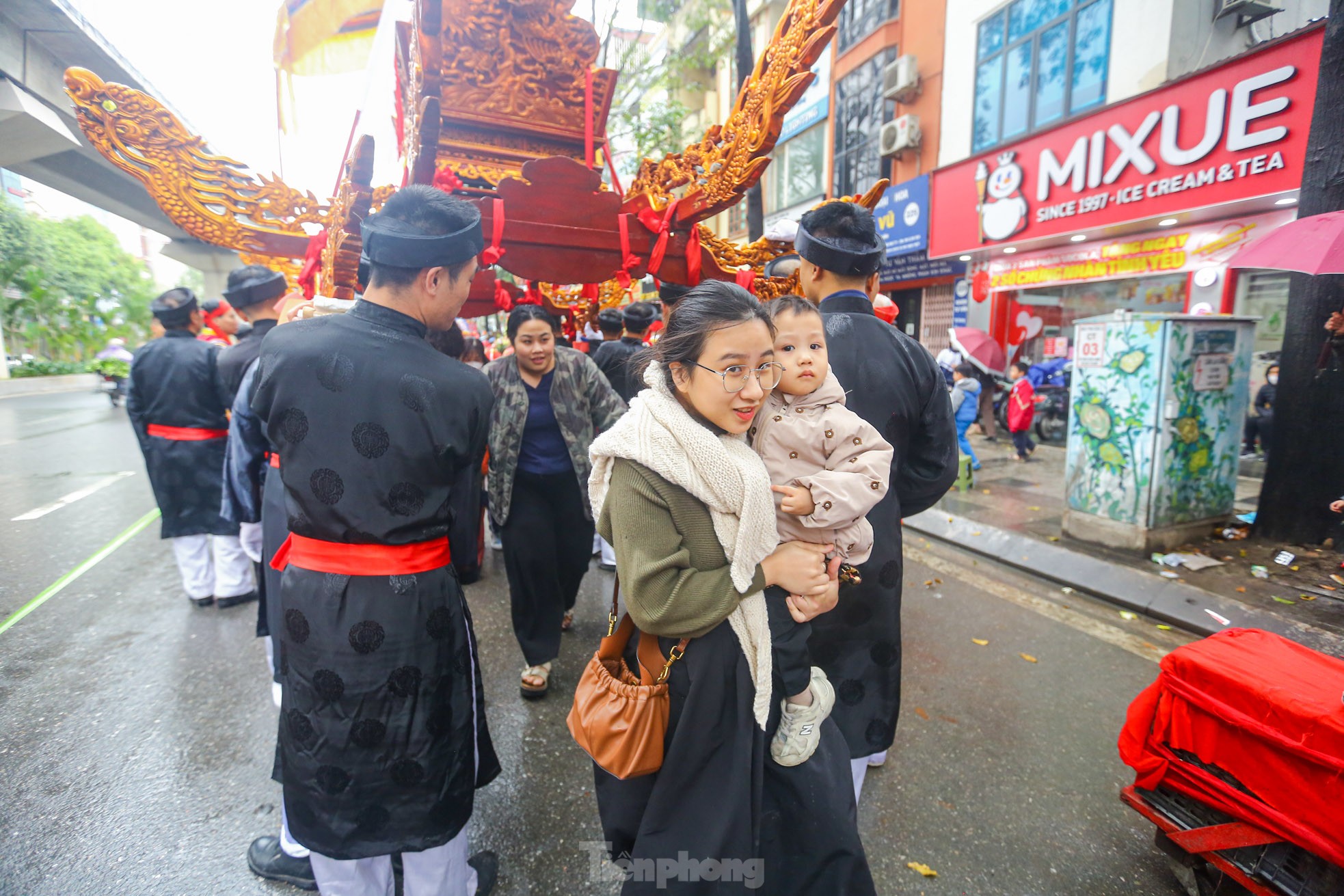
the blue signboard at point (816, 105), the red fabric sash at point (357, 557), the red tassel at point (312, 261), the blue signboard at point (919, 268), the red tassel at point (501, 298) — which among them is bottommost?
the red fabric sash at point (357, 557)

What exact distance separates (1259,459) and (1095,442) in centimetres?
486

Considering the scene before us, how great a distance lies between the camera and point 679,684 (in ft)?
4.55

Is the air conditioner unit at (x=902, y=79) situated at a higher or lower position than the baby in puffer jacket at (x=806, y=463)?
higher

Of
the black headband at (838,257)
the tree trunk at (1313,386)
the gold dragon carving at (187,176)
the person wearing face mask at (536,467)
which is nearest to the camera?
the black headband at (838,257)

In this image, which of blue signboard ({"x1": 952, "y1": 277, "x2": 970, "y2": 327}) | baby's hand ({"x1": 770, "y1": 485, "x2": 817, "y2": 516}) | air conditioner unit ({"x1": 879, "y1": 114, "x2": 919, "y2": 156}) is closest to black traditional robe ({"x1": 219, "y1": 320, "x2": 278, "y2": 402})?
baby's hand ({"x1": 770, "y1": 485, "x2": 817, "y2": 516})

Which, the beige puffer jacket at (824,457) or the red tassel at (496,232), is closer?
the beige puffer jacket at (824,457)

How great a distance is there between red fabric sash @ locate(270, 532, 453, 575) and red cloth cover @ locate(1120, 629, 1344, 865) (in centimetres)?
220

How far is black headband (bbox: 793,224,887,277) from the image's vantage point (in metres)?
1.97

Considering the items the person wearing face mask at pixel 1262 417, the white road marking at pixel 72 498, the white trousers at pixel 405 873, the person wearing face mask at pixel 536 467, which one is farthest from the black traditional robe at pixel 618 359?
the person wearing face mask at pixel 1262 417

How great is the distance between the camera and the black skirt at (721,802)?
4.47 ft

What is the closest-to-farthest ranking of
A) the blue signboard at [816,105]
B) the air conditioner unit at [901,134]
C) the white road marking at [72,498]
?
the white road marking at [72,498]
the air conditioner unit at [901,134]
the blue signboard at [816,105]

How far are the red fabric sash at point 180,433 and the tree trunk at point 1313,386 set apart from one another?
753 cm

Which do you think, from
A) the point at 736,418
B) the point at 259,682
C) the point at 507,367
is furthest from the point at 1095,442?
the point at 259,682

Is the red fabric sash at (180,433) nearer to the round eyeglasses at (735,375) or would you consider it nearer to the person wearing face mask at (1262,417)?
the round eyeglasses at (735,375)
